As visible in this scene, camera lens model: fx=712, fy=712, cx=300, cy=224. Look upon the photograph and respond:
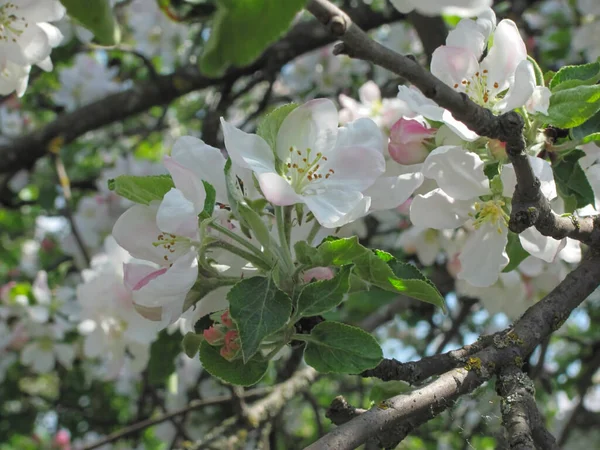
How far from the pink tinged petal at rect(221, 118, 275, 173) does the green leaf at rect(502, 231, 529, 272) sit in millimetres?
474

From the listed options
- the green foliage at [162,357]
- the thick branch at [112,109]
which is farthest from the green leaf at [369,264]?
the thick branch at [112,109]

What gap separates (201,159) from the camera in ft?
3.19

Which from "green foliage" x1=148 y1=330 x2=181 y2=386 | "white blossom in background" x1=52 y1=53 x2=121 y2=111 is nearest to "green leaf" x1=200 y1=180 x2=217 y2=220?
"green foliage" x1=148 y1=330 x2=181 y2=386

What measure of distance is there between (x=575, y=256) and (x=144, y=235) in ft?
2.34

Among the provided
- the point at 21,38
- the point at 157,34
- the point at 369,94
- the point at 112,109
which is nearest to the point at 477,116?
the point at 21,38

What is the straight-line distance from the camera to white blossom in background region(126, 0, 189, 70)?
3.53m

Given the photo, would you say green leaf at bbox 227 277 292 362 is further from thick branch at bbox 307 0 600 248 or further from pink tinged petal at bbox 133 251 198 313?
thick branch at bbox 307 0 600 248

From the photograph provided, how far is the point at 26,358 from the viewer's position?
8.74 feet

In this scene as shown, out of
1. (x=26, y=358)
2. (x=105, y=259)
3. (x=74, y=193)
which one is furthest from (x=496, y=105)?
Answer: (x=74, y=193)

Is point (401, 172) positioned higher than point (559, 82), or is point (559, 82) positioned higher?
point (559, 82)

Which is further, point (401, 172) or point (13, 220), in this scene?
point (13, 220)

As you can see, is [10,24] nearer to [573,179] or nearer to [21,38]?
[21,38]

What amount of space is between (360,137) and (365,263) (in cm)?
21

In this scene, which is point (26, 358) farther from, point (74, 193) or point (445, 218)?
point (445, 218)
